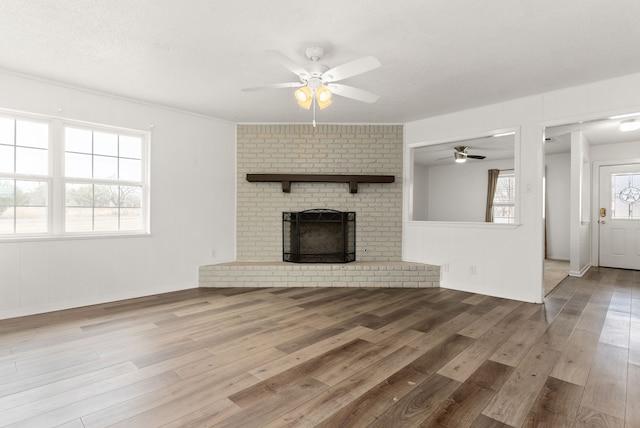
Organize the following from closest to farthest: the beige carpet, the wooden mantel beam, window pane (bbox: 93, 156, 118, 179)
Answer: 1. window pane (bbox: 93, 156, 118, 179)
2. the beige carpet
3. the wooden mantel beam

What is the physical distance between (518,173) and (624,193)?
12.7 feet

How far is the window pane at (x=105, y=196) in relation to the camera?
397 cm

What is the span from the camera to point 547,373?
2188 millimetres

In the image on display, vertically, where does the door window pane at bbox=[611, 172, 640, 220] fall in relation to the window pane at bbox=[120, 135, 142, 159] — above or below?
below

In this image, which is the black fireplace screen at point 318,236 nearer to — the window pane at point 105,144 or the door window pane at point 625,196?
the window pane at point 105,144

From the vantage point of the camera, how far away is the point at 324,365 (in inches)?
90.1

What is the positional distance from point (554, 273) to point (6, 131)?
26.1 ft

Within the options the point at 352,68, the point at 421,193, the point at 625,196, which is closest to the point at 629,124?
the point at 625,196

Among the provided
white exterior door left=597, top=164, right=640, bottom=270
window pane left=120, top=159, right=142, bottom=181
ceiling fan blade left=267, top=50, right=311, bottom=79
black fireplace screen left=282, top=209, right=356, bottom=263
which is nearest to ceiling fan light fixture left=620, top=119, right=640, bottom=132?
white exterior door left=597, top=164, right=640, bottom=270

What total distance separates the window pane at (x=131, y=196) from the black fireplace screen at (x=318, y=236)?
6.66 ft

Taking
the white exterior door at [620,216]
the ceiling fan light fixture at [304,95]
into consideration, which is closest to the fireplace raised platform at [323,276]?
the ceiling fan light fixture at [304,95]

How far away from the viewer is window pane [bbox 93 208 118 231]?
396cm

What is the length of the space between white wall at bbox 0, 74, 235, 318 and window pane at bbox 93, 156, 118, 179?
0.43 meters

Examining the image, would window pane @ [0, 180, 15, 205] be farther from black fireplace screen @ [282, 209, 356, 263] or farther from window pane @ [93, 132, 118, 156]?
black fireplace screen @ [282, 209, 356, 263]
